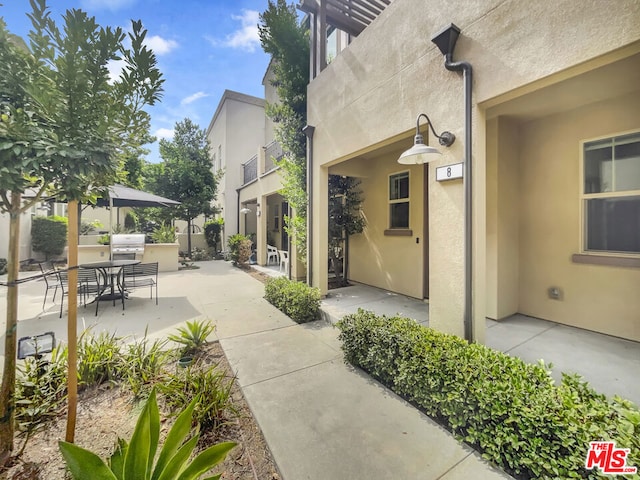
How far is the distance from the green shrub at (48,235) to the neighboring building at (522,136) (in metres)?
13.9

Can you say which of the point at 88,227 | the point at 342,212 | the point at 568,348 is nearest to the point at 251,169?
the point at 342,212

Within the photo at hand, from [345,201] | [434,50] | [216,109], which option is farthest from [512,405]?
[216,109]

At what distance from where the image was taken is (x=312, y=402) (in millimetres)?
2793

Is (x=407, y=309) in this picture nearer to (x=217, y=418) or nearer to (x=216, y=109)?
(x=217, y=418)

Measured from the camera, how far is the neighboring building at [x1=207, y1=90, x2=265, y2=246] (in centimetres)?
1591

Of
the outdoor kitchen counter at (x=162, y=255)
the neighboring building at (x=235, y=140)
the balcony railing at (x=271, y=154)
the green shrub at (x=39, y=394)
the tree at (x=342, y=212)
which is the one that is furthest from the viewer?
the neighboring building at (x=235, y=140)

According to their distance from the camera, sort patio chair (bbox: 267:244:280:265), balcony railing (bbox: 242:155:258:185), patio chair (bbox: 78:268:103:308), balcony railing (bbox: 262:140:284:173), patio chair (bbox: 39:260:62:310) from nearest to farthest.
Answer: patio chair (bbox: 78:268:103:308)
patio chair (bbox: 39:260:62:310)
balcony railing (bbox: 262:140:284:173)
patio chair (bbox: 267:244:280:265)
balcony railing (bbox: 242:155:258:185)

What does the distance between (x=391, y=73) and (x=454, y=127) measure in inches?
65.1

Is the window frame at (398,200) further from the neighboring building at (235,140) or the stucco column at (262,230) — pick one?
the neighboring building at (235,140)

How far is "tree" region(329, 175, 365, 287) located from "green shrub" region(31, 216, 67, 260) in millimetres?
13089

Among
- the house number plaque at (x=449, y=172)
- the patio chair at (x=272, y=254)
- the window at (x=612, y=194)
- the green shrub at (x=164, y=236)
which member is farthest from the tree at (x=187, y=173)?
the window at (x=612, y=194)

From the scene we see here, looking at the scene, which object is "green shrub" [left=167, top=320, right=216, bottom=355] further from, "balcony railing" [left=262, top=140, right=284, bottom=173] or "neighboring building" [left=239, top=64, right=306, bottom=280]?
"balcony railing" [left=262, top=140, right=284, bottom=173]

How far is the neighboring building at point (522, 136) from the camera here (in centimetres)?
268

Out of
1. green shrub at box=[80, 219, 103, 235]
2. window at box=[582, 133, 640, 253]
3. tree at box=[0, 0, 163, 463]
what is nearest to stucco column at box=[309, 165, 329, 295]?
tree at box=[0, 0, 163, 463]
